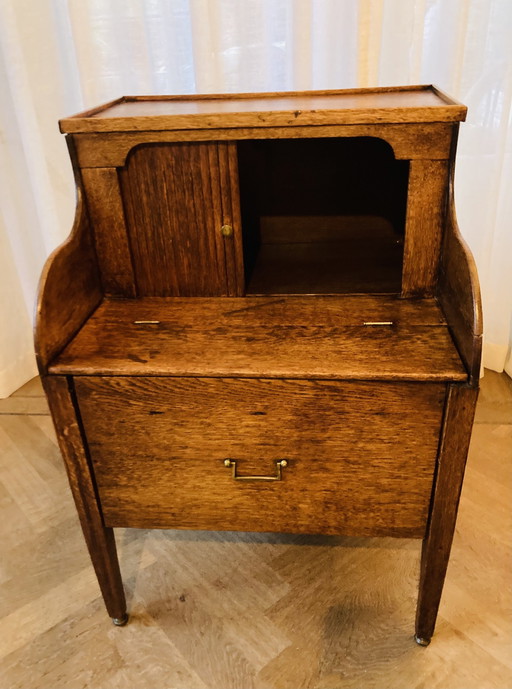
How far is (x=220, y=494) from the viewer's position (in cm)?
101

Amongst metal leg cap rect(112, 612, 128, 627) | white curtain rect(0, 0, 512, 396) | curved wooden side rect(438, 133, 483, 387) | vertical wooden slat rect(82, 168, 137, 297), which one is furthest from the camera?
white curtain rect(0, 0, 512, 396)

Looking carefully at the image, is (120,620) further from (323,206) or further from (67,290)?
(323,206)

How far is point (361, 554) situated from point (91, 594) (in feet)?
1.91

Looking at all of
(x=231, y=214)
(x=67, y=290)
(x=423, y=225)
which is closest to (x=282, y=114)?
(x=231, y=214)

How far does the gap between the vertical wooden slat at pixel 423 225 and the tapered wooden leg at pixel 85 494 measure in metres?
0.60

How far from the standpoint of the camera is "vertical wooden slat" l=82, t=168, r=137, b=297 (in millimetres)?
1044

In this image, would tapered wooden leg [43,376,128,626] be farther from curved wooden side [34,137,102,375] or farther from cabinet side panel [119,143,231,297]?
cabinet side panel [119,143,231,297]

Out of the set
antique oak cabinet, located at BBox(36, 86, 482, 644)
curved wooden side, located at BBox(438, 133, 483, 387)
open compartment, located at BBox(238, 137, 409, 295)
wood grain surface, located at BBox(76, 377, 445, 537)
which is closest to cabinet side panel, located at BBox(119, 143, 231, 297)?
antique oak cabinet, located at BBox(36, 86, 482, 644)

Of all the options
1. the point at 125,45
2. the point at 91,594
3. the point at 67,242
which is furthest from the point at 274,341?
the point at 125,45

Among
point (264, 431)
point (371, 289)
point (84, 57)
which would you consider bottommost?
point (264, 431)

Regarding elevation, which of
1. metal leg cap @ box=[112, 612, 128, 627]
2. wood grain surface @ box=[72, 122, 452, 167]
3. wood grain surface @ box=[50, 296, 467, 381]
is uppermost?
wood grain surface @ box=[72, 122, 452, 167]

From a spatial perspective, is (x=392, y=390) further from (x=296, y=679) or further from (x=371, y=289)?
(x=296, y=679)

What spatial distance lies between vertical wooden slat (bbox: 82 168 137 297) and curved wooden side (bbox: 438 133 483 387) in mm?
555

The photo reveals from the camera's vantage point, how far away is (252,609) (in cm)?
122
